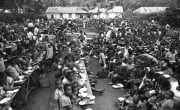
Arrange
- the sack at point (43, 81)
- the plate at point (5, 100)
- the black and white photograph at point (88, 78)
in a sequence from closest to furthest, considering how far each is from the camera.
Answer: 1. the plate at point (5, 100)
2. the black and white photograph at point (88, 78)
3. the sack at point (43, 81)

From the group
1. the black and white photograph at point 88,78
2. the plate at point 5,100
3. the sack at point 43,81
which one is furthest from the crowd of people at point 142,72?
the plate at point 5,100

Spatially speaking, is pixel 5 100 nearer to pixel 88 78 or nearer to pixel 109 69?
pixel 88 78

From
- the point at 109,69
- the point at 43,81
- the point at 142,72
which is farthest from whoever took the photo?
the point at 109,69

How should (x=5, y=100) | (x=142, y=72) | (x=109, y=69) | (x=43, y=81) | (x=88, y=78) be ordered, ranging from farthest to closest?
(x=109, y=69) → (x=88, y=78) → (x=43, y=81) → (x=142, y=72) → (x=5, y=100)

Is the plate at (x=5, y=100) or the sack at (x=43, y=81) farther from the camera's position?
the sack at (x=43, y=81)

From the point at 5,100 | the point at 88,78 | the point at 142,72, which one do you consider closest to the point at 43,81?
the point at 88,78

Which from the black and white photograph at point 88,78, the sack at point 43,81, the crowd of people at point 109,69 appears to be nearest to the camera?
the crowd of people at point 109,69

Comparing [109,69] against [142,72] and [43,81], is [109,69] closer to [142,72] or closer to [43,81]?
[142,72]

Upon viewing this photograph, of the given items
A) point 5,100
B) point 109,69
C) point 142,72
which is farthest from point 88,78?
point 5,100

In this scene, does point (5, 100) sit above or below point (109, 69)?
above

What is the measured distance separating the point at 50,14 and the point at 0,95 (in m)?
47.6

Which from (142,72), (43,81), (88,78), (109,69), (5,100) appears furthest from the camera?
(109,69)

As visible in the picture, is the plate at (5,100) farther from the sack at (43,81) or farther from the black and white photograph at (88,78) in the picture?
the sack at (43,81)

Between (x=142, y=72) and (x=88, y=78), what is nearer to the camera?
(x=142, y=72)
